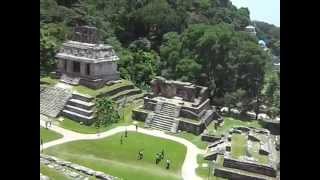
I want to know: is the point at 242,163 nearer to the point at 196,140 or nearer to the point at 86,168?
the point at 196,140

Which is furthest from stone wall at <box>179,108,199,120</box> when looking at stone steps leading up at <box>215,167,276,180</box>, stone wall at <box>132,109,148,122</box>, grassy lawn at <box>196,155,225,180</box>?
stone steps leading up at <box>215,167,276,180</box>

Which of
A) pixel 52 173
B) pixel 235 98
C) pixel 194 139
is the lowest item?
pixel 52 173

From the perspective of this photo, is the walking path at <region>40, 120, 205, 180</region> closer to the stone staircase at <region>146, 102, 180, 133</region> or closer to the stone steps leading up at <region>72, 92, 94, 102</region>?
the stone staircase at <region>146, 102, 180, 133</region>

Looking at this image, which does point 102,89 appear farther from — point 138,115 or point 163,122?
point 163,122

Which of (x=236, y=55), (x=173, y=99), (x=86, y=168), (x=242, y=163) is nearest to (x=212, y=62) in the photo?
(x=236, y=55)

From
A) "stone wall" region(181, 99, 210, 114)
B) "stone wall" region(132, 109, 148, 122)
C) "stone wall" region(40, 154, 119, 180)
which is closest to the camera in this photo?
"stone wall" region(40, 154, 119, 180)

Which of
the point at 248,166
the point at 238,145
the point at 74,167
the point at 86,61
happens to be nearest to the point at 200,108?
the point at 238,145

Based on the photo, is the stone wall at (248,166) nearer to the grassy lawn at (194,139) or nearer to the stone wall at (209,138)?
the grassy lawn at (194,139)
